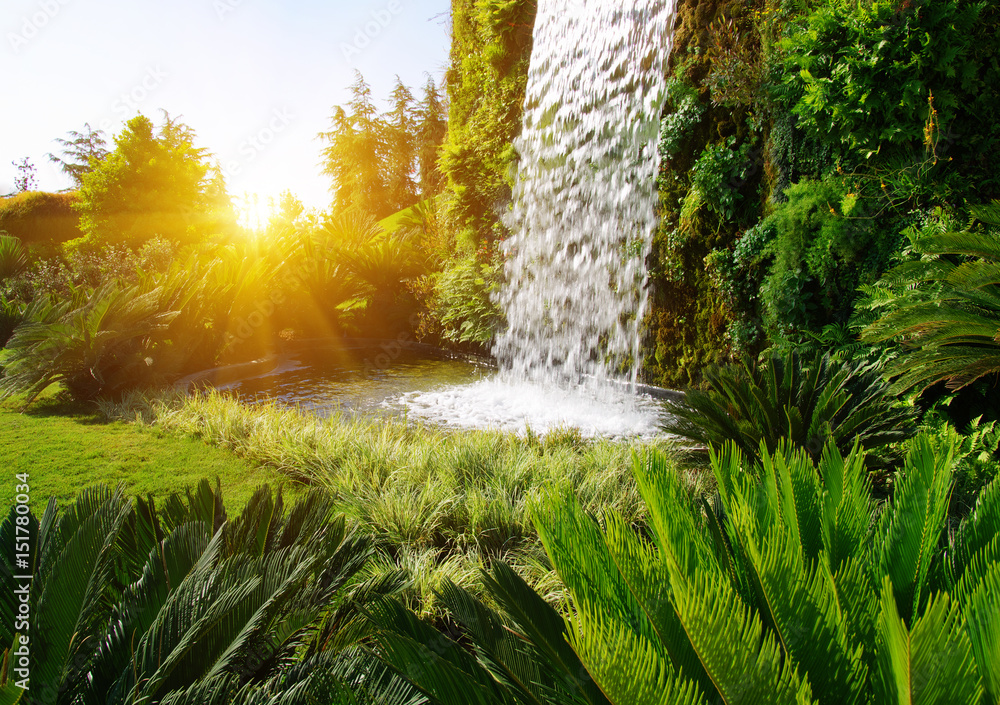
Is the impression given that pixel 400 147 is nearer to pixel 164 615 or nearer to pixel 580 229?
pixel 580 229

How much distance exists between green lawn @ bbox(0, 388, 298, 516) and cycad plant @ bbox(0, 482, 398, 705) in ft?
7.68

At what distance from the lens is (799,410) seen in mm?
3637

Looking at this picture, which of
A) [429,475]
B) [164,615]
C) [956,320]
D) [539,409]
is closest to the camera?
[164,615]

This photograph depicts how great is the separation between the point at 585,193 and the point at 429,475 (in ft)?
22.5

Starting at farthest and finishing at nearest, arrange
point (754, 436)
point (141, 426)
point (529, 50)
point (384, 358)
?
1. point (529, 50)
2. point (384, 358)
3. point (141, 426)
4. point (754, 436)

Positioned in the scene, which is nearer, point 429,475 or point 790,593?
point 790,593

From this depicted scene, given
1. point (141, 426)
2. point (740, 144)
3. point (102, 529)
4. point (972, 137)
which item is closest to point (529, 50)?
point (740, 144)

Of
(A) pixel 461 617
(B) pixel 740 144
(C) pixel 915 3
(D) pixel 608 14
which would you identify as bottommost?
(A) pixel 461 617

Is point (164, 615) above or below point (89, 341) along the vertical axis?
below

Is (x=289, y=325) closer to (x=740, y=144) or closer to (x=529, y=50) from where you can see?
(x=529, y=50)

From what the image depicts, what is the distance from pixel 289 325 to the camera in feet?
38.6

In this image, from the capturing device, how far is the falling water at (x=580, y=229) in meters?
7.61

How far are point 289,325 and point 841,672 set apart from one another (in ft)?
40.1

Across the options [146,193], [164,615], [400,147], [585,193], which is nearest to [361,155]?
[400,147]
